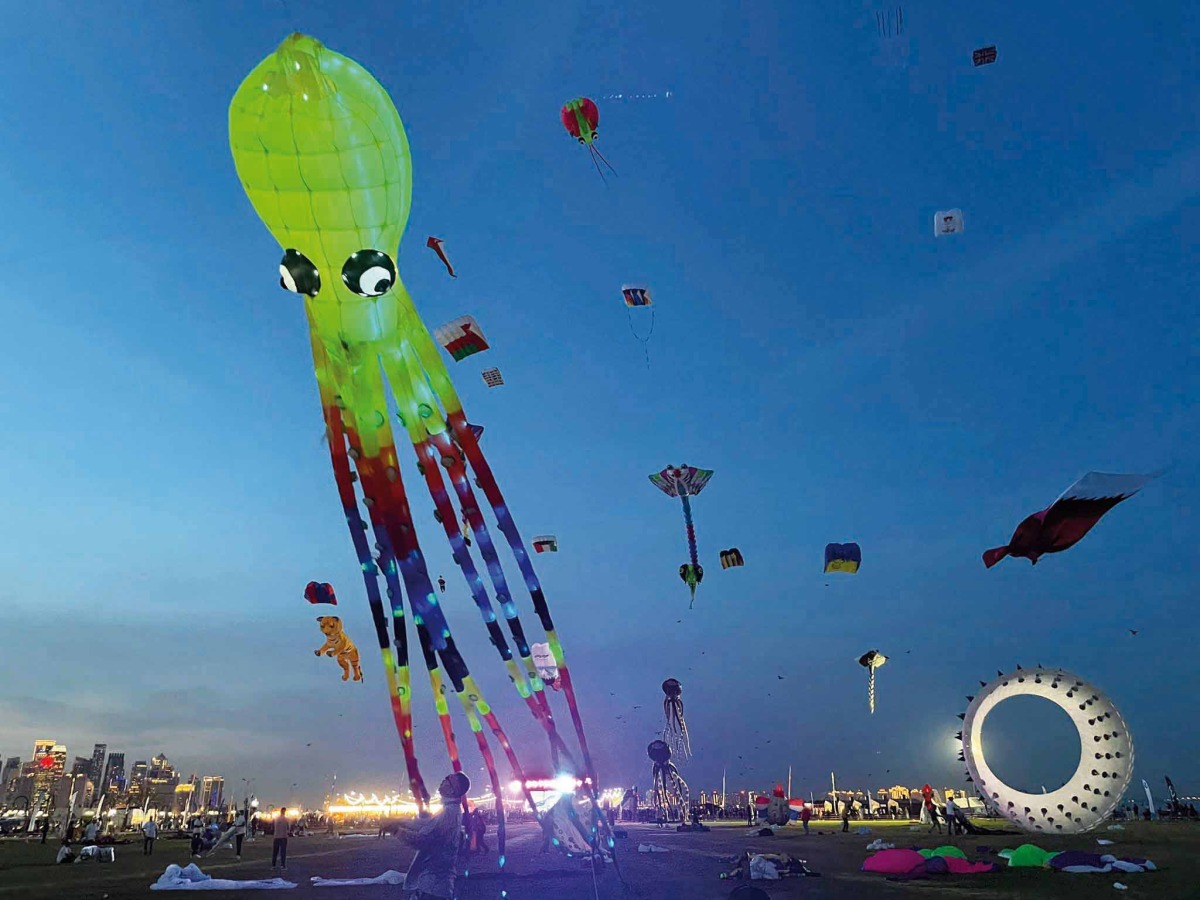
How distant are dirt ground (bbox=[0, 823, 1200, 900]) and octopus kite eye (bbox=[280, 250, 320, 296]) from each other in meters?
10.6

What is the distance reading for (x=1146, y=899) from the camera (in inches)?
496

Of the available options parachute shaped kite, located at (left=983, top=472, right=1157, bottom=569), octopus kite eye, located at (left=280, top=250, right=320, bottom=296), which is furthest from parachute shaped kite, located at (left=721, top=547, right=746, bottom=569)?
octopus kite eye, located at (left=280, top=250, right=320, bottom=296)

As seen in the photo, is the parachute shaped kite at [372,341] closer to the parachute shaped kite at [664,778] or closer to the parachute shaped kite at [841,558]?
the parachute shaped kite at [841,558]

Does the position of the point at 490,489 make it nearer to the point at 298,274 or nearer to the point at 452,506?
the point at 452,506

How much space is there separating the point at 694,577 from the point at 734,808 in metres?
57.4

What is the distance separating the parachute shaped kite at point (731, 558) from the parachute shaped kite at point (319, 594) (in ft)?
52.2

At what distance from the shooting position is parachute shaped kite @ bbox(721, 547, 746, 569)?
98.0 ft

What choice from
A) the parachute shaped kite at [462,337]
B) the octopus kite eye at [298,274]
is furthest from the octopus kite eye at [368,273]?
the parachute shaped kite at [462,337]

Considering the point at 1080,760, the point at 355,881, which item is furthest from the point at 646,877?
the point at 1080,760

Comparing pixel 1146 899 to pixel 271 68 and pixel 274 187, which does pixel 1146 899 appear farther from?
pixel 271 68

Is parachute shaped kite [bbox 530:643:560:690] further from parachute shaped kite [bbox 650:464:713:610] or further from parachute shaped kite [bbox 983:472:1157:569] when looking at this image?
parachute shaped kite [bbox 983:472:1157:569]

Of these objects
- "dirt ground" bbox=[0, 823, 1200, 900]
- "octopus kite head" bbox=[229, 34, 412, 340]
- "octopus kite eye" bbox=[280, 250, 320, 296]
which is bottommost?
"dirt ground" bbox=[0, 823, 1200, 900]

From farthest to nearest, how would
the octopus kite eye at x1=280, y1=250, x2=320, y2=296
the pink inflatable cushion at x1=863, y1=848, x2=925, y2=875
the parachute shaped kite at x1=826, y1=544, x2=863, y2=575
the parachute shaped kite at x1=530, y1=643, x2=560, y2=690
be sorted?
the parachute shaped kite at x1=826, y1=544, x2=863, y2=575
the parachute shaped kite at x1=530, y1=643, x2=560, y2=690
the pink inflatable cushion at x1=863, y1=848, x2=925, y2=875
the octopus kite eye at x1=280, y1=250, x2=320, y2=296

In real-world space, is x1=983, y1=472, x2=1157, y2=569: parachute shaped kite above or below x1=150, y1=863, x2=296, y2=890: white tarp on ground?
above
